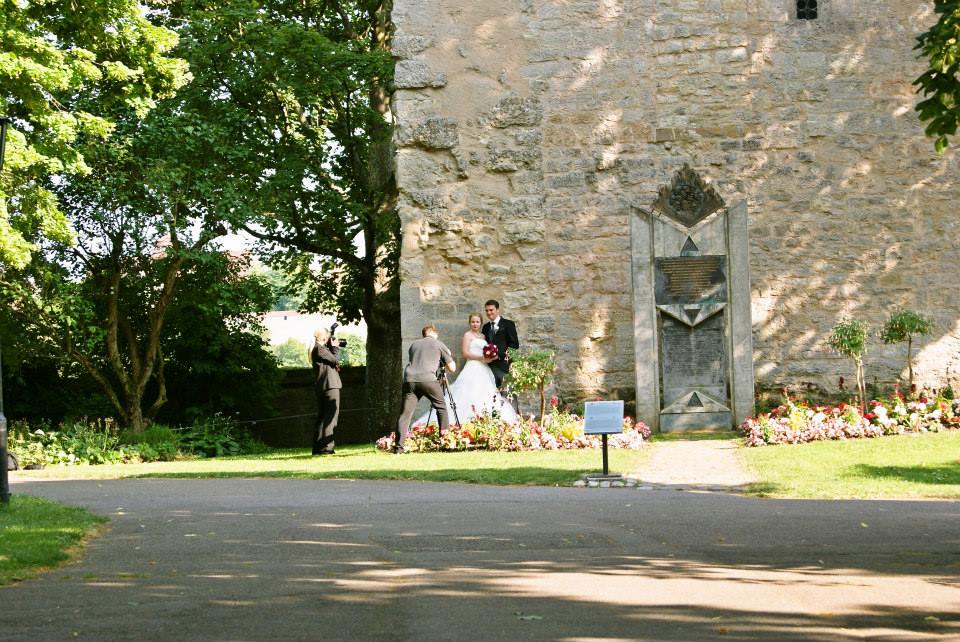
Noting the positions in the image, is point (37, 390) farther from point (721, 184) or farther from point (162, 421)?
point (721, 184)

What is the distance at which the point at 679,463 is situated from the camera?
12.5 meters

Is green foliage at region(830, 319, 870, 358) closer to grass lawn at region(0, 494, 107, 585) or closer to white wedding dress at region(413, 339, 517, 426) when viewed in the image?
white wedding dress at region(413, 339, 517, 426)

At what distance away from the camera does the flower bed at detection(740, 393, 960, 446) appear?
1420cm

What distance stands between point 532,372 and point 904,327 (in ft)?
16.5

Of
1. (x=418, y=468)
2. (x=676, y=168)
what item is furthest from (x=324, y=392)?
(x=676, y=168)

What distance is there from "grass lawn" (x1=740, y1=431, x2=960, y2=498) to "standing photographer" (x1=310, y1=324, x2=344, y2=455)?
234 inches

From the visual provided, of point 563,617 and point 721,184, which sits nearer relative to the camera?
point 563,617

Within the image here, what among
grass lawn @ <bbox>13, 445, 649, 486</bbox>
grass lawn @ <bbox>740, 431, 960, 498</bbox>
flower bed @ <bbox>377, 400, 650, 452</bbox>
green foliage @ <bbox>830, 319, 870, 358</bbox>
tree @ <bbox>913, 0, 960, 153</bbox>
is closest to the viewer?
tree @ <bbox>913, 0, 960, 153</bbox>

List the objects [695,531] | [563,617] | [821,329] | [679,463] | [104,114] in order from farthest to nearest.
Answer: [104,114], [821,329], [679,463], [695,531], [563,617]

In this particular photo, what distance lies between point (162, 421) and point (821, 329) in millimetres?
12393

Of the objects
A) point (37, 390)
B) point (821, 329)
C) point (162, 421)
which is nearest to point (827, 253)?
point (821, 329)

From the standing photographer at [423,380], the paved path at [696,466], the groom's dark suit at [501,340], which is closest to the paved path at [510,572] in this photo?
the paved path at [696,466]

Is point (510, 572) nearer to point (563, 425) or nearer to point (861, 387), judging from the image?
point (563, 425)

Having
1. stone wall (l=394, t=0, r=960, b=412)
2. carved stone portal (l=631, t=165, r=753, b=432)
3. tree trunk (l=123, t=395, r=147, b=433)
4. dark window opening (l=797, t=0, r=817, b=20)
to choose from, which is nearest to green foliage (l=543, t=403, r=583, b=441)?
carved stone portal (l=631, t=165, r=753, b=432)
